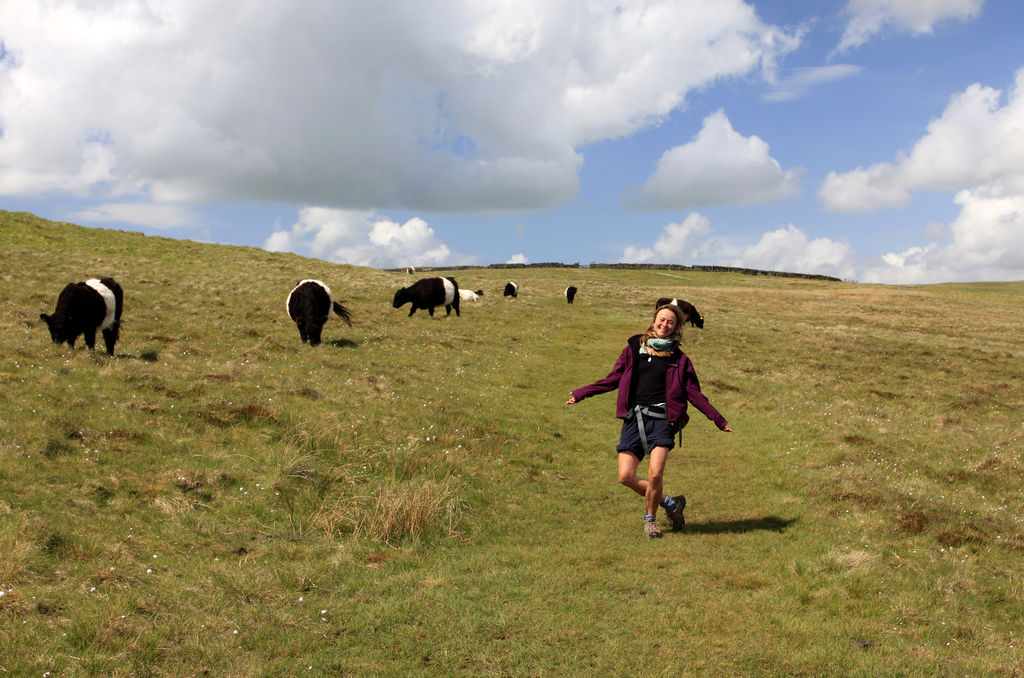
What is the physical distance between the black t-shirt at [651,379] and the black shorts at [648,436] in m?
0.25

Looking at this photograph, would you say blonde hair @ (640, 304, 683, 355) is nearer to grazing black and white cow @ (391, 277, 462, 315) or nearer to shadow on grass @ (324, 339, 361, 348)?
shadow on grass @ (324, 339, 361, 348)

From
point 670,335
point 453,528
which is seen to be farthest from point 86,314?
point 670,335

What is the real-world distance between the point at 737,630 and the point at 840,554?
2.55 m

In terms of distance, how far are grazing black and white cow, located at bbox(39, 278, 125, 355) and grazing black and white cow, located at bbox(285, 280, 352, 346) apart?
5.49m

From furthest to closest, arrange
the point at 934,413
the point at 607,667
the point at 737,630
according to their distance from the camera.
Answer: the point at 934,413 → the point at 737,630 → the point at 607,667

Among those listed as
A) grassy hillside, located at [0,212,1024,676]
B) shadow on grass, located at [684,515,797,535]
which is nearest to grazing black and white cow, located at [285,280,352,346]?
grassy hillside, located at [0,212,1024,676]

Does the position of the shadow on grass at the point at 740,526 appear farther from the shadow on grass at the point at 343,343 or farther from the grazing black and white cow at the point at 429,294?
the grazing black and white cow at the point at 429,294

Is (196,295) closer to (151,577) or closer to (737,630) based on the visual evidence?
(151,577)

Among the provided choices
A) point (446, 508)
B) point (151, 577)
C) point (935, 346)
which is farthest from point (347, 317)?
point (935, 346)

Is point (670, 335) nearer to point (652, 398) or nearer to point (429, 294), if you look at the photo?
point (652, 398)

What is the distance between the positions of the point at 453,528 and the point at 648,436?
2790mm

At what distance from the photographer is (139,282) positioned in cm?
3175

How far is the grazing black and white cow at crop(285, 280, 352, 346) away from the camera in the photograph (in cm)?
2011

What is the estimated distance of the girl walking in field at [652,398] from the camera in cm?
751
